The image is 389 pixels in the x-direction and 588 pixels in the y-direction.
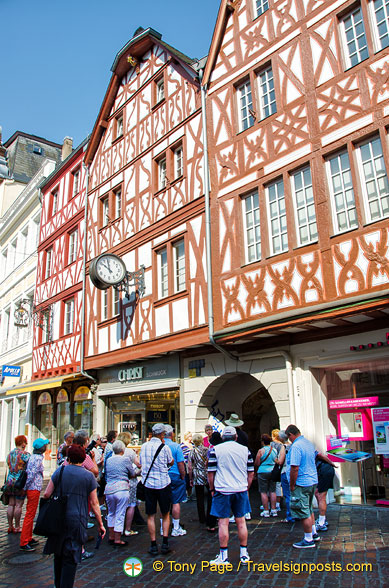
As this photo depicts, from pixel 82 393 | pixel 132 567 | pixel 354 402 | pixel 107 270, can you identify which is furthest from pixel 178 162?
pixel 132 567

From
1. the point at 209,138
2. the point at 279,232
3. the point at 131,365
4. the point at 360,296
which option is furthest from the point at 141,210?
the point at 360,296

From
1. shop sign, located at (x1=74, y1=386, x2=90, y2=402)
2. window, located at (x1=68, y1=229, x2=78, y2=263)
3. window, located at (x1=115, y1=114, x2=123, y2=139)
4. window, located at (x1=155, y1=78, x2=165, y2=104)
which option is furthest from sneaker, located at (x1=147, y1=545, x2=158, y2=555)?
window, located at (x1=115, y1=114, x2=123, y2=139)

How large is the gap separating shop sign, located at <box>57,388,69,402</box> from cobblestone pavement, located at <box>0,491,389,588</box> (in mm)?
9665

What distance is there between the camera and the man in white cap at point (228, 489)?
5473mm

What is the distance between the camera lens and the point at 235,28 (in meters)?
11.2

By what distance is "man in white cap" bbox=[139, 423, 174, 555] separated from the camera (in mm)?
6105

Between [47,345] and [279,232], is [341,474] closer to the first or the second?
[279,232]

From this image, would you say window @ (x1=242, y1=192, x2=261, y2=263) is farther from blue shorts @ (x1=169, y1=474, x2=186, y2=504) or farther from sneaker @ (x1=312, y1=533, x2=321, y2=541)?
sneaker @ (x1=312, y1=533, x2=321, y2=541)

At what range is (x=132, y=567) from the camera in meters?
5.67

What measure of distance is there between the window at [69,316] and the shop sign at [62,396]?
6.95 feet

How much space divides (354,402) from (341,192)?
384cm

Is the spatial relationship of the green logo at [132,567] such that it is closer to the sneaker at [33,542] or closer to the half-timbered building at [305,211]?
the sneaker at [33,542]

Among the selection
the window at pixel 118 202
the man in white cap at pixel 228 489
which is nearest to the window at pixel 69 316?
the window at pixel 118 202

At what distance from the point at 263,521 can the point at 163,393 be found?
17.5 ft
